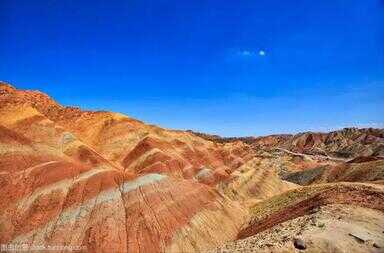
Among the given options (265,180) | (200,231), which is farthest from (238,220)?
(265,180)

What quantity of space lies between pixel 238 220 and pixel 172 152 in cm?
2350

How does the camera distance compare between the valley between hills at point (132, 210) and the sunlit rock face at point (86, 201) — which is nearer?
the valley between hills at point (132, 210)

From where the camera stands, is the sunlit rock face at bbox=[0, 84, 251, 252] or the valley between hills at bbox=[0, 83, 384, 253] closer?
the valley between hills at bbox=[0, 83, 384, 253]

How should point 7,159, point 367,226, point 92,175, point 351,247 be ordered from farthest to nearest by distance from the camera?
point 92,175 < point 7,159 < point 367,226 < point 351,247

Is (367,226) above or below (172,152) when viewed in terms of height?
below

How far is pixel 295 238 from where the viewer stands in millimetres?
27969

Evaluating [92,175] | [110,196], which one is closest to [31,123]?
[92,175]

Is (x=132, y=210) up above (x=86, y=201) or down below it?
below

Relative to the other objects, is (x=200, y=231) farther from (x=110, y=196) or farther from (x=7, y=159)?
(x=7, y=159)

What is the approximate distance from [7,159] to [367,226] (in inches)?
1037

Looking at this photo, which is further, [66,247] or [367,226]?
[367,226]

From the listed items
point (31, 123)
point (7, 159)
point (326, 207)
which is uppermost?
point (31, 123)

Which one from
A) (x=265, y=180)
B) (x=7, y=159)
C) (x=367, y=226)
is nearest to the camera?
(x=367, y=226)

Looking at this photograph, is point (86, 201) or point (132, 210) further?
point (132, 210)
